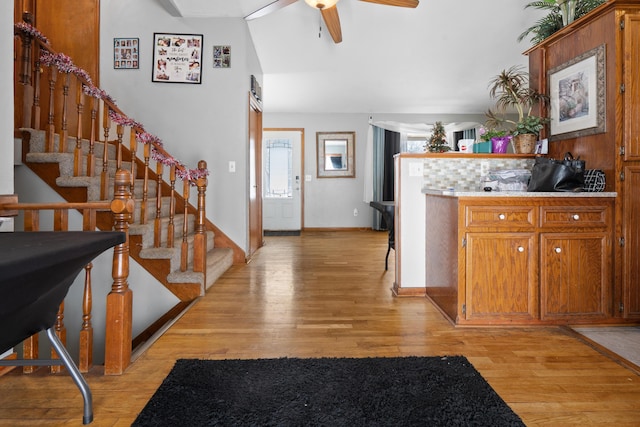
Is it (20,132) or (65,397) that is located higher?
(20,132)

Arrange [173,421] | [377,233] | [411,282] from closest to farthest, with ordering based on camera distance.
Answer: [173,421]
[411,282]
[377,233]

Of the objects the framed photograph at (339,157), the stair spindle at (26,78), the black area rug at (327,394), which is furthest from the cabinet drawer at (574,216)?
the framed photograph at (339,157)

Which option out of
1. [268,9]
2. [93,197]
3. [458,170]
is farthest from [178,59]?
[458,170]

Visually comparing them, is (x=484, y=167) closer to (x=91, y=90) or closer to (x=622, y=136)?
(x=622, y=136)

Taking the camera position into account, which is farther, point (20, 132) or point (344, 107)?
point (344, 107)

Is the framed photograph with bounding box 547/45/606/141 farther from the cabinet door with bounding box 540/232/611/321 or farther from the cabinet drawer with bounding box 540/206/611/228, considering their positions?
the cabinet door with bounding box 540/232/611/321

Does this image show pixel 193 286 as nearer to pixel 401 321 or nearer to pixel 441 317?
pixel 401 321

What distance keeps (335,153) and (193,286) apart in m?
5.20

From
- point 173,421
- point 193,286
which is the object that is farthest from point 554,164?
point 193,286

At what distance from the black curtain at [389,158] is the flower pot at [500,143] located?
4.63 meters

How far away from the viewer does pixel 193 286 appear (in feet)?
9.51

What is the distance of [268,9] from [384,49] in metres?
1.74

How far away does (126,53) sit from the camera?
13.2 ft

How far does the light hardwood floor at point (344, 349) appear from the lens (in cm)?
138
